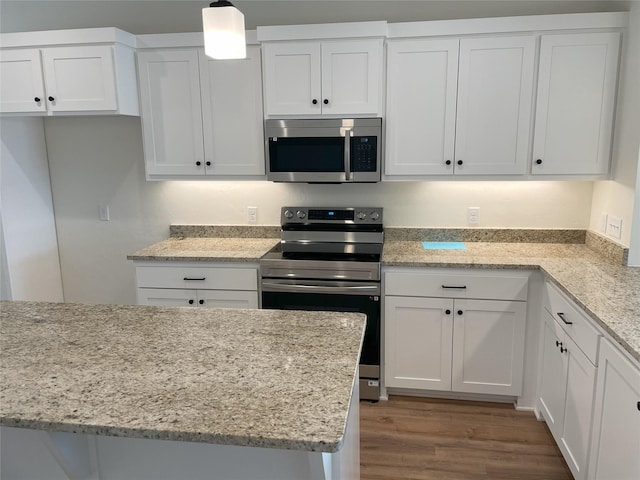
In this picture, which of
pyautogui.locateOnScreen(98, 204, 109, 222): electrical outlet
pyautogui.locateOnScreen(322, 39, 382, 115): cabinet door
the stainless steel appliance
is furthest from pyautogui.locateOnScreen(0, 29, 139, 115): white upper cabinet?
the stainless steel appliance

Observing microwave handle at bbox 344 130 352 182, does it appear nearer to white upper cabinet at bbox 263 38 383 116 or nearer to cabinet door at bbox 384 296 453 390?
white upper cabinet at bbox 263 38 383 116

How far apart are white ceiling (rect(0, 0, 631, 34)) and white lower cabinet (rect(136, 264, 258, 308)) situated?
1.64 m

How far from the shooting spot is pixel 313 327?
1.59 meters

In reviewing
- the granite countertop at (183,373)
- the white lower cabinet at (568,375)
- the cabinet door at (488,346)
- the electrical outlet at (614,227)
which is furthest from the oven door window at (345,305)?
the electrical outlet at (614,227)

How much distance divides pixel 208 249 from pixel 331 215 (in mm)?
845

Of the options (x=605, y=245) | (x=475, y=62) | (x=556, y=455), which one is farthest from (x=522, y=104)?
(x=556, y=455)

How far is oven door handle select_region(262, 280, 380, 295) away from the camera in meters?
2.74

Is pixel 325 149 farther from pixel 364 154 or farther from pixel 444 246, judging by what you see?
pixel 444 246

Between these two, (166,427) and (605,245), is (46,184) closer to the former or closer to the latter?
(166,427)

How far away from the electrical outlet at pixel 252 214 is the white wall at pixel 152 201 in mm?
36

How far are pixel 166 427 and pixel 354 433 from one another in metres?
0.85

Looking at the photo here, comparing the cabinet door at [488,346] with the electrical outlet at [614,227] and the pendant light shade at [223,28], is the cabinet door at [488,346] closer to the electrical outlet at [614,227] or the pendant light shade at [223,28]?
the electrical outlet at [614,227]

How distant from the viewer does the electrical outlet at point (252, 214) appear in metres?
3.37

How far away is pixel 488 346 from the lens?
2.73m
